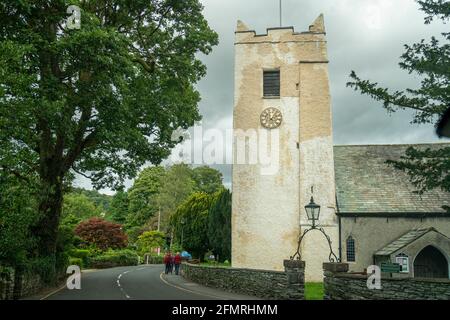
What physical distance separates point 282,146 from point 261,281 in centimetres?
1074

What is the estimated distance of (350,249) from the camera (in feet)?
86.1

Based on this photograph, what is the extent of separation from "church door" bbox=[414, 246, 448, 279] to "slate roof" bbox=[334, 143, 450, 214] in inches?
98.0

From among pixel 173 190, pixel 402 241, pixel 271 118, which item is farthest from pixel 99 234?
pixel 402 241

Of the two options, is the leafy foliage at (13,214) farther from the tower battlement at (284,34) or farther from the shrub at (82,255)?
the shrub at (82,255)

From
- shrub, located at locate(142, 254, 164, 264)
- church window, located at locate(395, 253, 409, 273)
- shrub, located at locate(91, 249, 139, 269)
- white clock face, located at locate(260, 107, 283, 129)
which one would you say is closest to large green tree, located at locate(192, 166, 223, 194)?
shrub, located at locate(142, 254, 164, 264)

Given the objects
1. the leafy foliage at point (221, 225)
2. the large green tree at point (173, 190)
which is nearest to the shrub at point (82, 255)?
the leafy foliage at point (221, 225)

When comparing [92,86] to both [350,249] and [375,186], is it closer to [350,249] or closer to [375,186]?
[350,249]

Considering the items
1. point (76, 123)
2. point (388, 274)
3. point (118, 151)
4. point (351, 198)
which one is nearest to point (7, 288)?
point (76, 123)

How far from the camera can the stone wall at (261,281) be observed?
16.3 m

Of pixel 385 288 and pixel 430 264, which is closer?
pixel 385 288

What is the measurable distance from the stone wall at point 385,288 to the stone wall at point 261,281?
1.08 meters

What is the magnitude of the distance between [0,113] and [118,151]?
1022 centimetres

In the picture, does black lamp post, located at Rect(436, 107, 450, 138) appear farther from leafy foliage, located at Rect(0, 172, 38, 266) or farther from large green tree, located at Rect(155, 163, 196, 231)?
large green tree, located at Rect(155, 163, 196, 231)

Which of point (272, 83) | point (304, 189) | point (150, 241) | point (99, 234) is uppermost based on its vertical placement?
point (272, 83)
